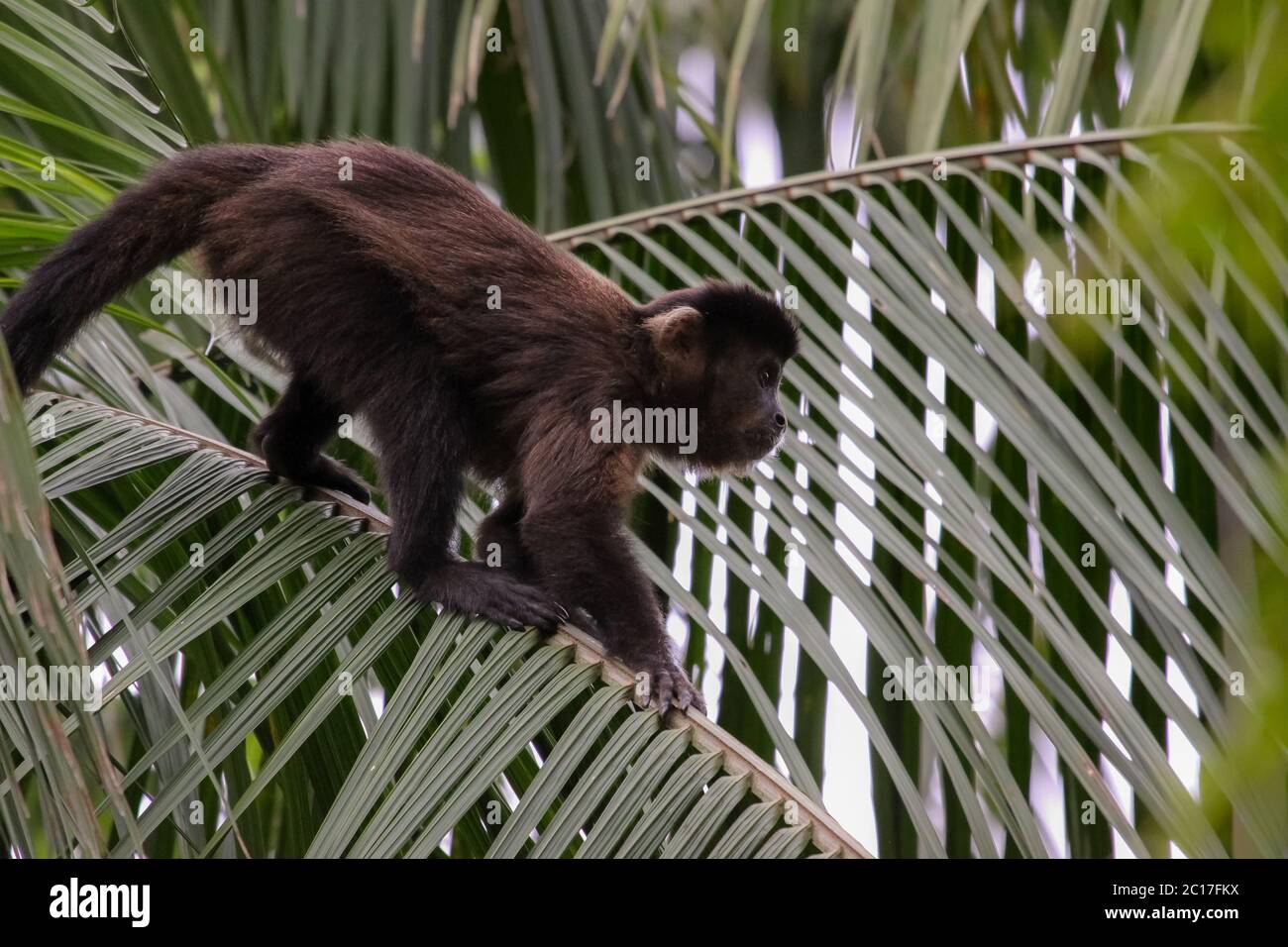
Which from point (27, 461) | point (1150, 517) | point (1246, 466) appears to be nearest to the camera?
point (27, 461)

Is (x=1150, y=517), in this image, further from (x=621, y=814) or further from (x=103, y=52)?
(x=103, y=52)

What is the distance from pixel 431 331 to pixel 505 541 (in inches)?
33.1

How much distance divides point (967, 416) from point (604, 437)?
1.20 m

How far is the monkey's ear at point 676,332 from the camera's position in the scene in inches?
200

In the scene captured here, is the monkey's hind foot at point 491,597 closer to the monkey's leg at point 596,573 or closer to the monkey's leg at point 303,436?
the monkey's leg at point 596,573

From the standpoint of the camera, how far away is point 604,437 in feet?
15.7

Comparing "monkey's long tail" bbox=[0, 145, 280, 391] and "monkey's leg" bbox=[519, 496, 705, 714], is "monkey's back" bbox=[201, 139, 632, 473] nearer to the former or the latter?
"monkey's long tail" bbox=[0, 145, 280, 391]

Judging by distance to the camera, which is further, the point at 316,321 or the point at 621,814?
the point at 316,321

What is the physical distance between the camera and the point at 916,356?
15.0 feet

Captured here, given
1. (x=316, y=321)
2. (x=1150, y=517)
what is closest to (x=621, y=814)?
(x=1150, y=517)

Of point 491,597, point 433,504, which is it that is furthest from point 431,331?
point 491,597

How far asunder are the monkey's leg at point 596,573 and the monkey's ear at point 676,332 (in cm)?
81

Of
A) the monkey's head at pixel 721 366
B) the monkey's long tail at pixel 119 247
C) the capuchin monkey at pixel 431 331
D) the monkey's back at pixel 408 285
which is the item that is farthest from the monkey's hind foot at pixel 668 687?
the monkey's long tail at pixel 119 247

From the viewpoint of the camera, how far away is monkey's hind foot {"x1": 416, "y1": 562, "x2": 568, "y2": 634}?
12.2 feet
